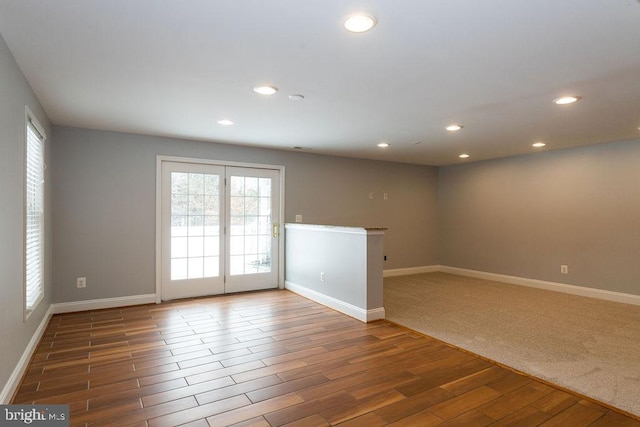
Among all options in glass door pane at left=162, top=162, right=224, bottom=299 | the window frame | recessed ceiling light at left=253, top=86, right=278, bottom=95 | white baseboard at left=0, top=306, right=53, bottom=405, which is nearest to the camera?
white baseboard at left=0, top=306, right=53, bottom=405

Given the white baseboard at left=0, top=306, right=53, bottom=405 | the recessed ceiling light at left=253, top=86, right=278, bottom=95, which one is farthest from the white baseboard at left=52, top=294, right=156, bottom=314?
the recessed ceiling light at left=253, top=86, right=278, bottom=95

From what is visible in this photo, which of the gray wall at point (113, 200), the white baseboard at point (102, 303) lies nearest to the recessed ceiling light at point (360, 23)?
the gray wall at point (113, 200)

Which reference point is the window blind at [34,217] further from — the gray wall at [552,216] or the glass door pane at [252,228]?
the gray wall at [552,216]

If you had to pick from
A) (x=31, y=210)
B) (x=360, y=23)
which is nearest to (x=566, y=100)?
(x=360, y=23)

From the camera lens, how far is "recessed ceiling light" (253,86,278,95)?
3.04m

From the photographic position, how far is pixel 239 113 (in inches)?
150

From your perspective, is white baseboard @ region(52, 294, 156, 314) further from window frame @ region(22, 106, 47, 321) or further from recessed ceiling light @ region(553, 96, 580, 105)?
recessed ceiling light @ region(553, 96, 580, 105)

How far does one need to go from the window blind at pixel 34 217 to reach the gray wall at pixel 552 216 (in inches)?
262

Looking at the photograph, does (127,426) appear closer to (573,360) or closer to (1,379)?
(1,379)

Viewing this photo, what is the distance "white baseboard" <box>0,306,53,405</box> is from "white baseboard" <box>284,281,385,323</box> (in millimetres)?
3026

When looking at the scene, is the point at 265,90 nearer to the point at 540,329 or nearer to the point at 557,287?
the point at 540,329

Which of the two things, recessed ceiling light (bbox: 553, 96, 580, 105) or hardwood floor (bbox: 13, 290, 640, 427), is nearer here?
hardwood floor (bbox: 13, 290, 640, 427)

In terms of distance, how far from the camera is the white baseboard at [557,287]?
5070 millimetres

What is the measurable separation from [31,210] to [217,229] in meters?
2.41
